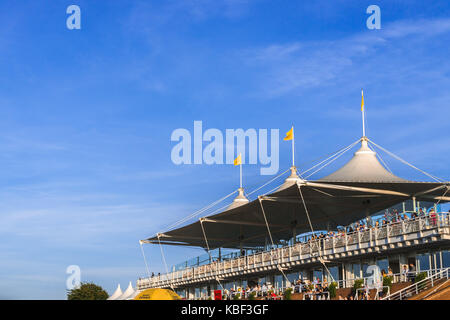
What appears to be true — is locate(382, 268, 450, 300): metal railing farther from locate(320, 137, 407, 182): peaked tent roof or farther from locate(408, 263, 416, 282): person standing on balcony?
locate(320, 137, 407, 182): peaked tent roof

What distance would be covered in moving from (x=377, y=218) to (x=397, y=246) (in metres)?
9.85

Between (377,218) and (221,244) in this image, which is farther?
(221,244)

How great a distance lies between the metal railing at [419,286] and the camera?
3228 centimetres

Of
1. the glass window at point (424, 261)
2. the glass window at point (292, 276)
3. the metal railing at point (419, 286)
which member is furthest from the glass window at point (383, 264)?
the glass window at point (292, 276)

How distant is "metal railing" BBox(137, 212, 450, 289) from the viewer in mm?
34841

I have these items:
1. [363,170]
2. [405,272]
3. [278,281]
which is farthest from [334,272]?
[405,272]

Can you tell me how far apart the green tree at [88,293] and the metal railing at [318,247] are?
14877 millimetres

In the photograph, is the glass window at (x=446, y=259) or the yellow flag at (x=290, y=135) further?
the yellow flag at (x=290, y=135)

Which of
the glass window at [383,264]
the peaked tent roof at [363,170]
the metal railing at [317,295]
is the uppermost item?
the peaked tent roof at [363,170]

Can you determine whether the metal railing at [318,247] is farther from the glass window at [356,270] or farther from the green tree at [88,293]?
the green tree at [88,293]

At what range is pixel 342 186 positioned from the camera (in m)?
42.5

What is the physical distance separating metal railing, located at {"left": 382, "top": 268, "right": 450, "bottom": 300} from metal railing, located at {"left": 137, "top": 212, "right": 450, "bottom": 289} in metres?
2.58
